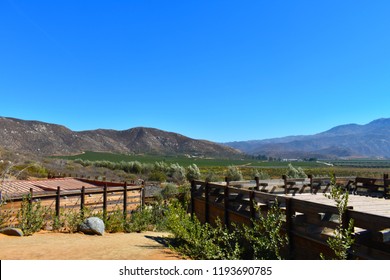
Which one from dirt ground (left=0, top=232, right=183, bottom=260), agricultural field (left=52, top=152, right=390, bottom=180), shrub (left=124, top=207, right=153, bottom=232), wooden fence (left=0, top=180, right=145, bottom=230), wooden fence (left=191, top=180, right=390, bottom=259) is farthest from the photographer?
agricultural field (left=52, top=152, right=390, bottom=180)

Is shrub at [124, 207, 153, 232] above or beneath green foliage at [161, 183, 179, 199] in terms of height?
beneath

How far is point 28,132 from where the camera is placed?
11344cm

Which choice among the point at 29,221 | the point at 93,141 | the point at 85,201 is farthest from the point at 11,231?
the point at 93,141

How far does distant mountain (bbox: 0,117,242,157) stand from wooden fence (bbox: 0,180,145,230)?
6054 cm

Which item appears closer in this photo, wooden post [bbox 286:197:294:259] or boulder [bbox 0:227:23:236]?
wooden post [bbox 286:197:294:259]

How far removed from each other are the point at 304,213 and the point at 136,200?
13.5 metres

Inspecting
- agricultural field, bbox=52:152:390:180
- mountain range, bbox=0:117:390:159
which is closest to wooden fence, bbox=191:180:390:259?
agricultural field, bbox=52:152:390:180

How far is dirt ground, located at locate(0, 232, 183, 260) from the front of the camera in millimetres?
7691

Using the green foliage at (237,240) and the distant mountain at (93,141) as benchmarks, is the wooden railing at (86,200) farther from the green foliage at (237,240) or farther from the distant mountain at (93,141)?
the distant mountain at (93,141)

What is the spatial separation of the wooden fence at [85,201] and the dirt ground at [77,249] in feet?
8.70

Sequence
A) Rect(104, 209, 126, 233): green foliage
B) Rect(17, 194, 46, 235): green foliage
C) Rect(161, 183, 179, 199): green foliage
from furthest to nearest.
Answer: Rect(161, 183, 179, 199): green foliage, Rect(104, 209, 126, 233): green foliage, Rect(17, 194, 46, 235): green foliage

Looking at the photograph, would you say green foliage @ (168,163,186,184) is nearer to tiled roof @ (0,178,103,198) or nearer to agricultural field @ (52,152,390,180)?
agricultural field @ (52,152,390,180)

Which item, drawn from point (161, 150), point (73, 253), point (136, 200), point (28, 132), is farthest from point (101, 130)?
point (73, 253)
